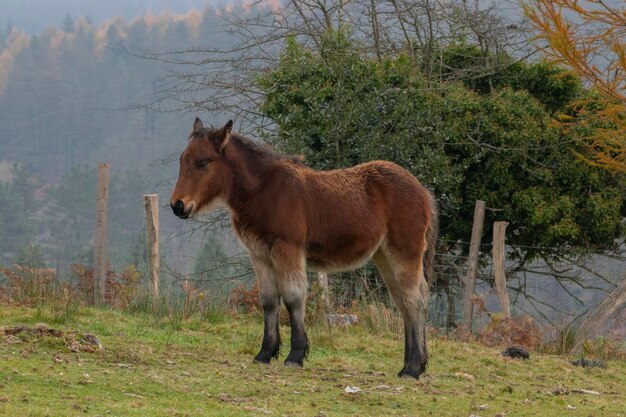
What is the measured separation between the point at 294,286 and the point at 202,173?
1.36 metres

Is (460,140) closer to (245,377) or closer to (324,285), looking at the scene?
(324,285)

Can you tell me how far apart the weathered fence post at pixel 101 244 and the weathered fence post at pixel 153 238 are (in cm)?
60

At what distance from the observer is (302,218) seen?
9.35 metres


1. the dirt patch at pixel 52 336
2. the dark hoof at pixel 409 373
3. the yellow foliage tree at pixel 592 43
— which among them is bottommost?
the dark hoof at pixel 409 373

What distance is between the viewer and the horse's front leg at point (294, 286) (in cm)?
913

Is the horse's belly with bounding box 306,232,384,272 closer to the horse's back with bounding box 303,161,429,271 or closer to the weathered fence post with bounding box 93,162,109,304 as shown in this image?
the horse's back with bounding box 303,161,429,271

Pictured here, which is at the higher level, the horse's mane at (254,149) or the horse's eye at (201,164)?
the horse's mane at (254,149)

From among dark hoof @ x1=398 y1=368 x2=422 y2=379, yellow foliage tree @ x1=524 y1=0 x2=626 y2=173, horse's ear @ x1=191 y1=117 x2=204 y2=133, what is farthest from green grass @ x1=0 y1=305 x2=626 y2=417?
yellow foliage tree @ x1=524 y1=0 x2=626 y2=173

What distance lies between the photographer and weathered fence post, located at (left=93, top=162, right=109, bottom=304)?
1339cm

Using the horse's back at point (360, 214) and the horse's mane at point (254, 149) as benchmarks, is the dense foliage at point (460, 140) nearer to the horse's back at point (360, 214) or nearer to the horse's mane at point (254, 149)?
the horse's back at point (360, 214)

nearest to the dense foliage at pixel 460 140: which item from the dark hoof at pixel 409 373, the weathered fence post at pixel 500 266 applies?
the weathered fence post at pixel 500 266

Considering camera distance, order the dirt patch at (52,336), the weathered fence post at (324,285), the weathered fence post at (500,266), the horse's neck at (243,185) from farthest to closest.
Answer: the weathered fence post at (500,266), the weathered fence post at (324,285), the horse's neck at (243,185), the dirt patch at (52,336)

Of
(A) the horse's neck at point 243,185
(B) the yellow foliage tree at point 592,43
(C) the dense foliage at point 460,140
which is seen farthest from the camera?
(C) the dense foliage at point 460,140

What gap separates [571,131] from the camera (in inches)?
737
